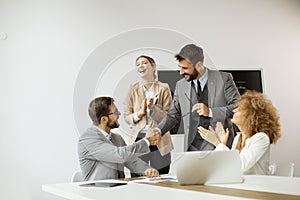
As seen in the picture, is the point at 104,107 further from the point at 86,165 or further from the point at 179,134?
the point at 179,134

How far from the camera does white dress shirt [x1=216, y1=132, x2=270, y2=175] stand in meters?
2.43

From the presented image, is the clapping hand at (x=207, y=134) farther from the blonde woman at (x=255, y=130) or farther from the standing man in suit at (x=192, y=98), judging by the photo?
the blonde woman at (x=255, y=130)

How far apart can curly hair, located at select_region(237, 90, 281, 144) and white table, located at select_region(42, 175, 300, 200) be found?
1025 millimetres

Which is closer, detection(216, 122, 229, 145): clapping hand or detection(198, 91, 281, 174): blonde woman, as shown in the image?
detection(198, 91, 281, 174): blonde woman

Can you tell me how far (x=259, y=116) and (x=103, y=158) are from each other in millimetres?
1127

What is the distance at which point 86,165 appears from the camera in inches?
90.8

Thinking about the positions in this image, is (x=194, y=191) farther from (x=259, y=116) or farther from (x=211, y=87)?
(x=259, y=116)

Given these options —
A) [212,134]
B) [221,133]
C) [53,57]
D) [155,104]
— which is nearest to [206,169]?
[155,104]

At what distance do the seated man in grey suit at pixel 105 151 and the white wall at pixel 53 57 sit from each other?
1201mm

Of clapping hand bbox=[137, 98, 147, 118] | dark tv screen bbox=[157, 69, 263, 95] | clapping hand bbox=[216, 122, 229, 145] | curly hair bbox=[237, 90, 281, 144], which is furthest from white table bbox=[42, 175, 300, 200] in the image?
dark tv screen bbox=[157, 69, 263, 95]

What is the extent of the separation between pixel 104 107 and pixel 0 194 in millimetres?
1597

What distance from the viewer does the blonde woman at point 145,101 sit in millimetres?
1686

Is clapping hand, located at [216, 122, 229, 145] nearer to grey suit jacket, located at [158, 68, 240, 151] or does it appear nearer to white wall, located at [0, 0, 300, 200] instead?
grey suit jacket, located at [158, 68, 240, 151]

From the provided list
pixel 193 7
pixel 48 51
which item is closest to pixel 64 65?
pixel 48 51
